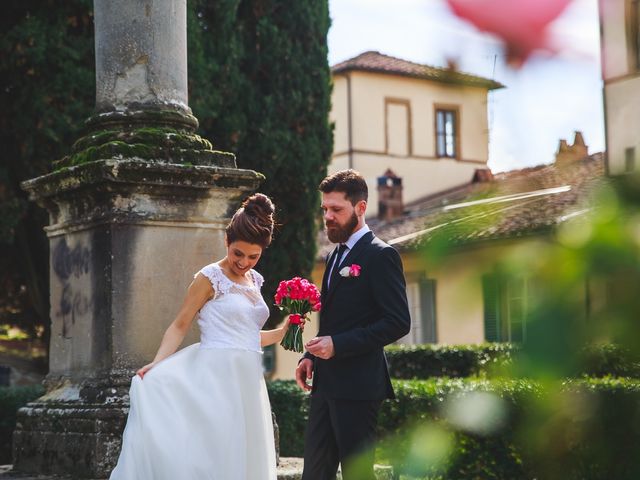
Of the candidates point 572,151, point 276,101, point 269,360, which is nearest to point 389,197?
point 269,360

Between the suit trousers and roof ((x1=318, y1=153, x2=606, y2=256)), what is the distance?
126 inches

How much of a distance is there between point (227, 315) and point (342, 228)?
769mm

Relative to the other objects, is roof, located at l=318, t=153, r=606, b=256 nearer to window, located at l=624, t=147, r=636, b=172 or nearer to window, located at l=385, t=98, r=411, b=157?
window, located at l=624, t=147, r=636, b=172

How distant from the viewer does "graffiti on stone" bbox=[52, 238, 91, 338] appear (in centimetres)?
522

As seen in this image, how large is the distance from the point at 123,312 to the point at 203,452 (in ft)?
3.14

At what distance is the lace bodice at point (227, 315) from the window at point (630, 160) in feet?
12.9

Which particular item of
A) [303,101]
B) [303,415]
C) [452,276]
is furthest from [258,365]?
[303,101]

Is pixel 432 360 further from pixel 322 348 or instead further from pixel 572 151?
pixel 572 151

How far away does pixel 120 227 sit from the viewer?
16.5ft

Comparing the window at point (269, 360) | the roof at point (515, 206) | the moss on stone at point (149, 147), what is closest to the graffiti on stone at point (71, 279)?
the moss on stone at point (149, 147)

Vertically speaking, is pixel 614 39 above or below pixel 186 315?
above

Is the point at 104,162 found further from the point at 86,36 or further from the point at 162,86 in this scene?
the point at 86,36

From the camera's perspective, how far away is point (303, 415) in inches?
375

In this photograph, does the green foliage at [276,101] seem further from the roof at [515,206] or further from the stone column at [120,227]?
the roof at [515,206]
